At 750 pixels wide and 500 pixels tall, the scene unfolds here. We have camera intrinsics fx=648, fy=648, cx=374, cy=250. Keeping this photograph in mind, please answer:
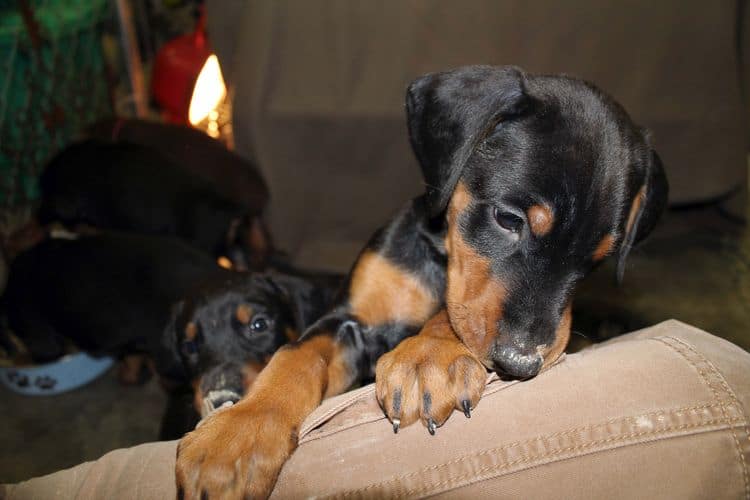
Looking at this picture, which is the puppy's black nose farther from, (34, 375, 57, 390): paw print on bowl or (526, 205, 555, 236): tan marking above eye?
(34, 375, 57, 390): paw print on bowl

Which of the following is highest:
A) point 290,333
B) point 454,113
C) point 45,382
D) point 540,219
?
point 454,113

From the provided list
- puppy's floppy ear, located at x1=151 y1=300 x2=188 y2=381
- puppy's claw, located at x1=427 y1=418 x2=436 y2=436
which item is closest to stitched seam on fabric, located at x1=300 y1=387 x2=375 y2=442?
puppy's claw, located at x1=427 y1=418 x2=436 y2=436

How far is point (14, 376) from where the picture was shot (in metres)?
3.52

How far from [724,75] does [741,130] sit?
365mm

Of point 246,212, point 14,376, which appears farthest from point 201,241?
point 14,376

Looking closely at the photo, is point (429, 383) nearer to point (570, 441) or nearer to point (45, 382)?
point (570, 441)

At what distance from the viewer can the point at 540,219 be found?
1.82 m

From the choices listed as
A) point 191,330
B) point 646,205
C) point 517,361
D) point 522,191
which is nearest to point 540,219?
point 522,191

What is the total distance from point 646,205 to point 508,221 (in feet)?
1.83

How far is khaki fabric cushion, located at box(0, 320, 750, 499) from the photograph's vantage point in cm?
154

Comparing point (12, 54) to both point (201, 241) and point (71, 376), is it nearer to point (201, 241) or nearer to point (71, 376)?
point (201, 241)

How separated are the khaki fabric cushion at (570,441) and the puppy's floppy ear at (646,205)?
1.59 feet

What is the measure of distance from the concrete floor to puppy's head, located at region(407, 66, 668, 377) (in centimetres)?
128

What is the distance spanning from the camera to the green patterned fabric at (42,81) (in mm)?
4297
